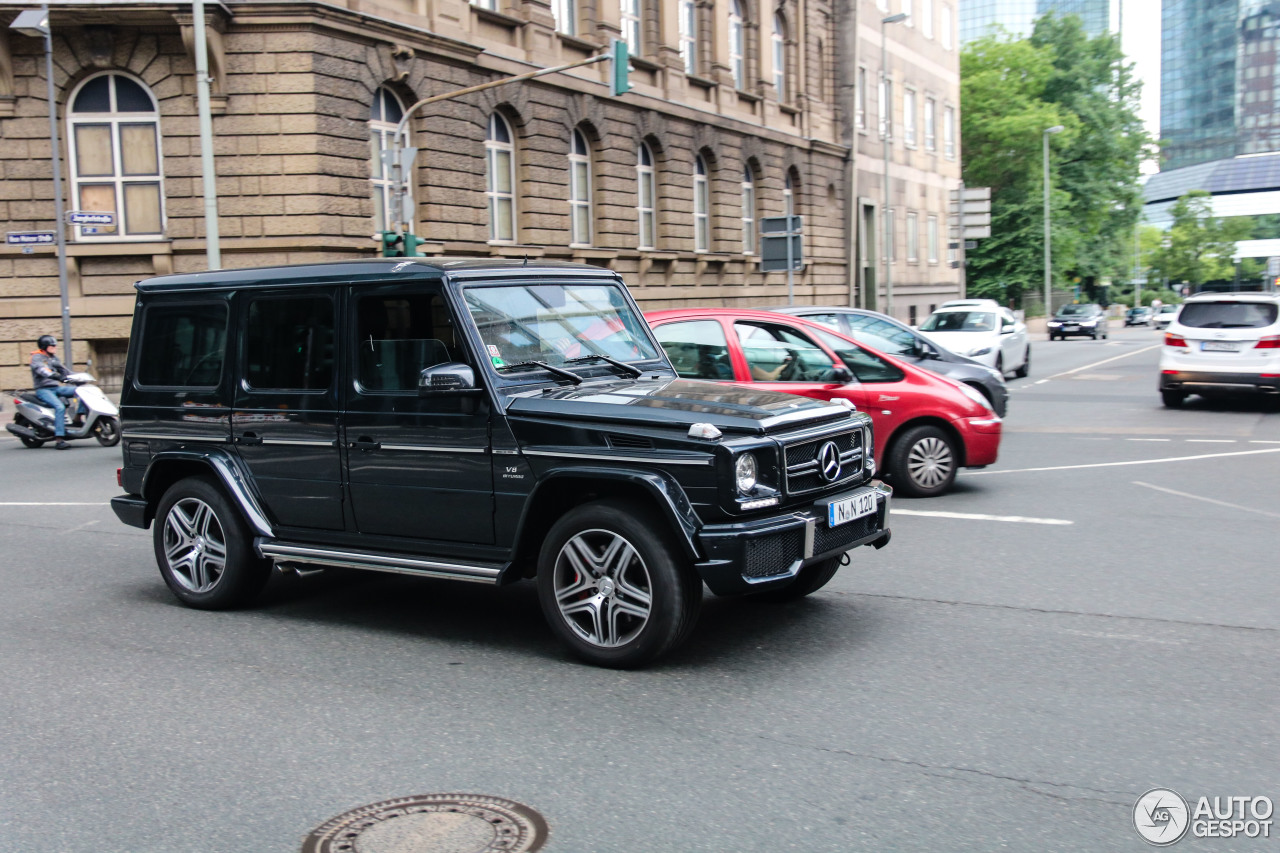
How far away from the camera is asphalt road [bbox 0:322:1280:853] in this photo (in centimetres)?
392

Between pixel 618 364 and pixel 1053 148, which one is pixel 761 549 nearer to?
pixel 618 364

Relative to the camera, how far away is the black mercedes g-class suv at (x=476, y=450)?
536 cm

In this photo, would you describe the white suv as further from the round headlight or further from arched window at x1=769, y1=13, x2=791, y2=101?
arched window at x1=769, y1=13, x2=791, y2=101

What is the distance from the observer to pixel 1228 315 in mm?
18500

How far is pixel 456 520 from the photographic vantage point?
19.5 ft

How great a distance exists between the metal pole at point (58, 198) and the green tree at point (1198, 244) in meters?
107

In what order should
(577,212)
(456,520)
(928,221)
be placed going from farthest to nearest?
(928,221) → (577,212) → (456,520)

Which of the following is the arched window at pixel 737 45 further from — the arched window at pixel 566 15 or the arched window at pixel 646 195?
the arched window at pixel 566 15

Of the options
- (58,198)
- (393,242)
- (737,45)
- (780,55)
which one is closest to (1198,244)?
(780,55)

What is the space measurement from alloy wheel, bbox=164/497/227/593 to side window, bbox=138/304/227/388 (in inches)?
27.7

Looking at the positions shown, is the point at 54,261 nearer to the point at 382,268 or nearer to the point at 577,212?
the point at 577,212

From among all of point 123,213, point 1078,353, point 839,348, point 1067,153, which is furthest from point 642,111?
point 1067,153

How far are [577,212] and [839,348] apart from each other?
20304 mm

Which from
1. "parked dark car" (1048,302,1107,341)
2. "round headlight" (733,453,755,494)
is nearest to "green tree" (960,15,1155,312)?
"parked dark car" (1048,302,1107,341)
